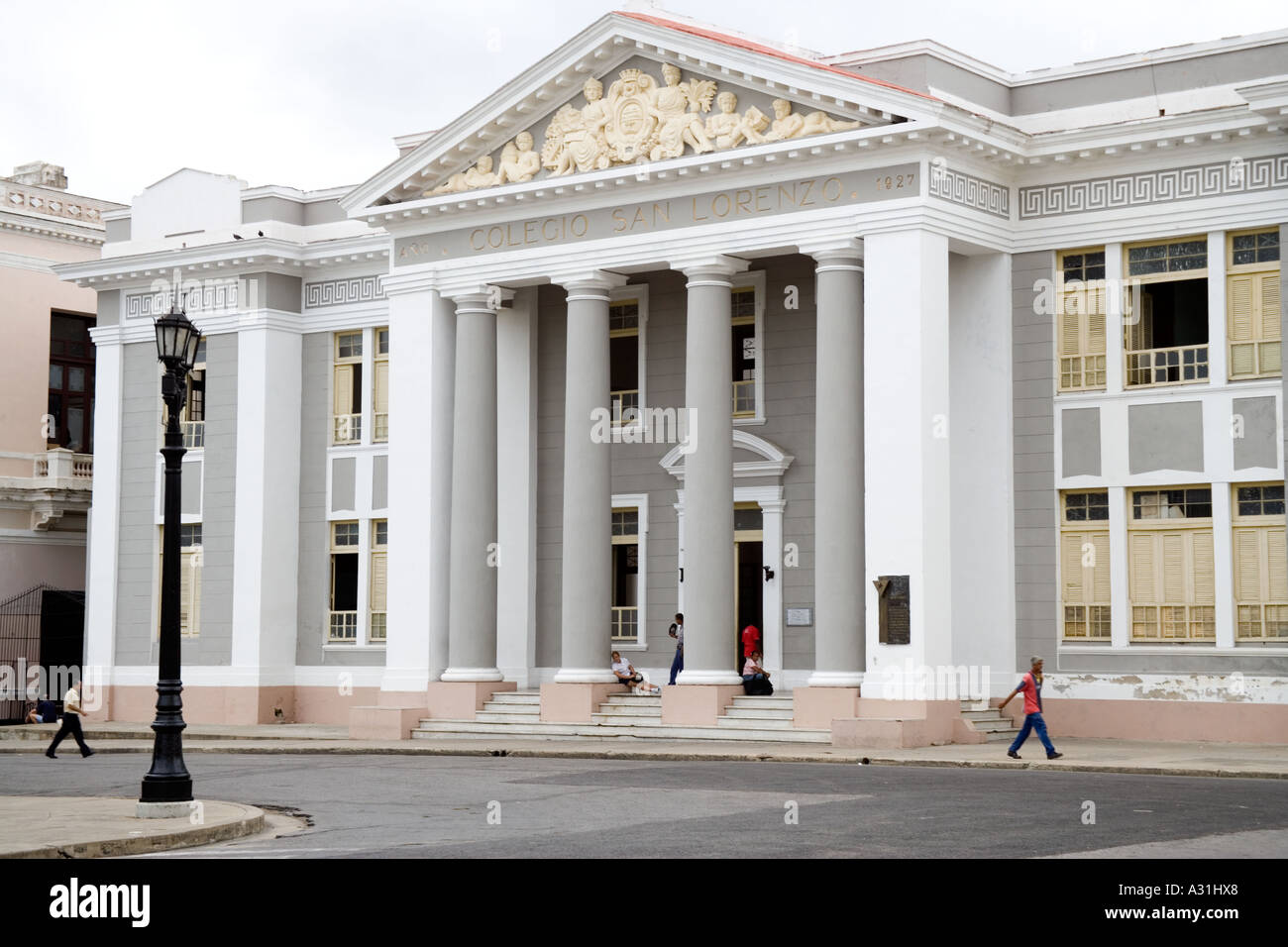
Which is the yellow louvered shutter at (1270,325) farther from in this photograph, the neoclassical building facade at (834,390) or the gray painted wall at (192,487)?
the gray painted wall at (192,487)

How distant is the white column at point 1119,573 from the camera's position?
1042 inches

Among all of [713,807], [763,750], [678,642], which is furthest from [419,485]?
[713,807]

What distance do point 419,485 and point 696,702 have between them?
21.3 feet

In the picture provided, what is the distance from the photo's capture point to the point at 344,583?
34531 millimetres

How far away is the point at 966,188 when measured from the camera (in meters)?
26.9

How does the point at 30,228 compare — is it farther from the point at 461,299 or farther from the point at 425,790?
the point at 425,790

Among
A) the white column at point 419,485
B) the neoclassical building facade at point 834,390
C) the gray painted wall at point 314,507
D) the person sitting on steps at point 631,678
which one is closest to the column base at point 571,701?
the neoclassical building facade at point 834,390

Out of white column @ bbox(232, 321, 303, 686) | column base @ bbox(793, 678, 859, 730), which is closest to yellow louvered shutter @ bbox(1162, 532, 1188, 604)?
column base @ bbox(793, 678, 859, 730)

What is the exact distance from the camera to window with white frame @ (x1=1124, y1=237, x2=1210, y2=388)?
26.3 meters

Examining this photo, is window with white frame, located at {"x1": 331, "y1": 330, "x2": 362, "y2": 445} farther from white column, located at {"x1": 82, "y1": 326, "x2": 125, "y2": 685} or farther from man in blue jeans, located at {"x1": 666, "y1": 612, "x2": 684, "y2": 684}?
man in blue jeans, located at {"x1": 666, "y1": 612, "x2": 684, "y2": 684}

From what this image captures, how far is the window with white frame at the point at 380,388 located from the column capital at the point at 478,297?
3.84 metres

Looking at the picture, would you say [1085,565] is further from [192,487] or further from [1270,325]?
[192,487]
